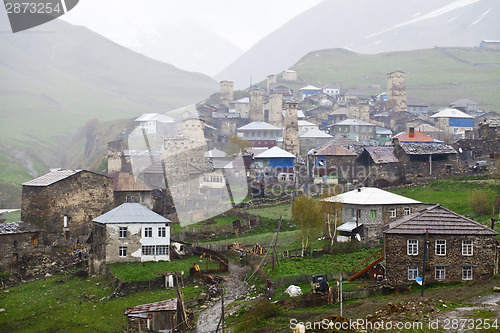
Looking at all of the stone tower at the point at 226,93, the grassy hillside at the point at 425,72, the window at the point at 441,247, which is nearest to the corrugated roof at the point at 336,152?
the window at the point at 441,247

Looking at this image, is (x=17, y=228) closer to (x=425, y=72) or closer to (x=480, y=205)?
(x=480, y=205)

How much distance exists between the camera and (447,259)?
3030cm

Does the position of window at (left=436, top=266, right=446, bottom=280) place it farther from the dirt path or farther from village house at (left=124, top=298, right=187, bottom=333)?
village house at (left=124, top=298, right=187, bottom=333)

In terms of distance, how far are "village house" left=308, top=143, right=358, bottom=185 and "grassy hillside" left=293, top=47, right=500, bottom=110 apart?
75.0 meters

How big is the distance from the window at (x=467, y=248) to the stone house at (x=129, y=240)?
811 inches

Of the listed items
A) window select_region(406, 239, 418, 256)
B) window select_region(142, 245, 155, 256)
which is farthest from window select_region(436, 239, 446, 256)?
window select_region(142, 245, 155, 256)

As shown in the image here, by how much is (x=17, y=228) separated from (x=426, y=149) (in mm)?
38780

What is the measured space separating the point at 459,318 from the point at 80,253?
3189cm

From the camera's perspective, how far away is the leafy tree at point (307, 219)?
1633 inches

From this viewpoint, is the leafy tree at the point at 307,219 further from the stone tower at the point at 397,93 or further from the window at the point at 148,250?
the stone tower at the point at 397,93

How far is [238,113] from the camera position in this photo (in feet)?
365

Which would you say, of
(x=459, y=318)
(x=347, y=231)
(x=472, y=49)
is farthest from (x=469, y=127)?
(x=472, y=49)

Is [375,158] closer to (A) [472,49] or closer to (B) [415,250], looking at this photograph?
(B) [415,250]

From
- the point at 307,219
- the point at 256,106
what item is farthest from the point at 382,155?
the point at 256,106
